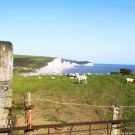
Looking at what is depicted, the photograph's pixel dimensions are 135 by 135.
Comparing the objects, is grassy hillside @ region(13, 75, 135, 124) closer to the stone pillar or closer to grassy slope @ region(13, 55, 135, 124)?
grassy slope @ region(13, 55, 135, 124)

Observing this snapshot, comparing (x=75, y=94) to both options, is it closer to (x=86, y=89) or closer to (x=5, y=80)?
(x=86, y=89)

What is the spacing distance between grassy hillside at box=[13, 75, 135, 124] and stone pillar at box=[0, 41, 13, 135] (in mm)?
13754

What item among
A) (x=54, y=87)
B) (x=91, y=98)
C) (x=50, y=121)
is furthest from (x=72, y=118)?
(x=54, y=87)

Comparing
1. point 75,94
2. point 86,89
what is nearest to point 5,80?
point 75,94

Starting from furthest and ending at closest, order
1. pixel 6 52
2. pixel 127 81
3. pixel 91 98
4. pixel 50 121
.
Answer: pixel 127 81, pixel 91 98, pixel 50 121, pixel 6 52

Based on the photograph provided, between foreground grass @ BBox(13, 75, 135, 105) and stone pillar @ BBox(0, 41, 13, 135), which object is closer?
stone pillar @ BBox(0, 41, 13, 135)

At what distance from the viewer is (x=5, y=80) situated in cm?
1105

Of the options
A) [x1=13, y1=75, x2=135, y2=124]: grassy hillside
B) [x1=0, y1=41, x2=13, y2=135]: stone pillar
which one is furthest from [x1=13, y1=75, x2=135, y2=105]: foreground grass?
[x1=0, y1=41, x2=13, y2=135]: stone pillar

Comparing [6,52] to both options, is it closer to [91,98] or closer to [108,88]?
[91,98]

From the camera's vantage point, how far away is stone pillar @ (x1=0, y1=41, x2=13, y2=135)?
10891 millimetres

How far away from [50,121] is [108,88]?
390 inches

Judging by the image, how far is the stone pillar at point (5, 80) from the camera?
10.9 m

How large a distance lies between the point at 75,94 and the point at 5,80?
21007mm

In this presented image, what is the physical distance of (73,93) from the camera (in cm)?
3203
